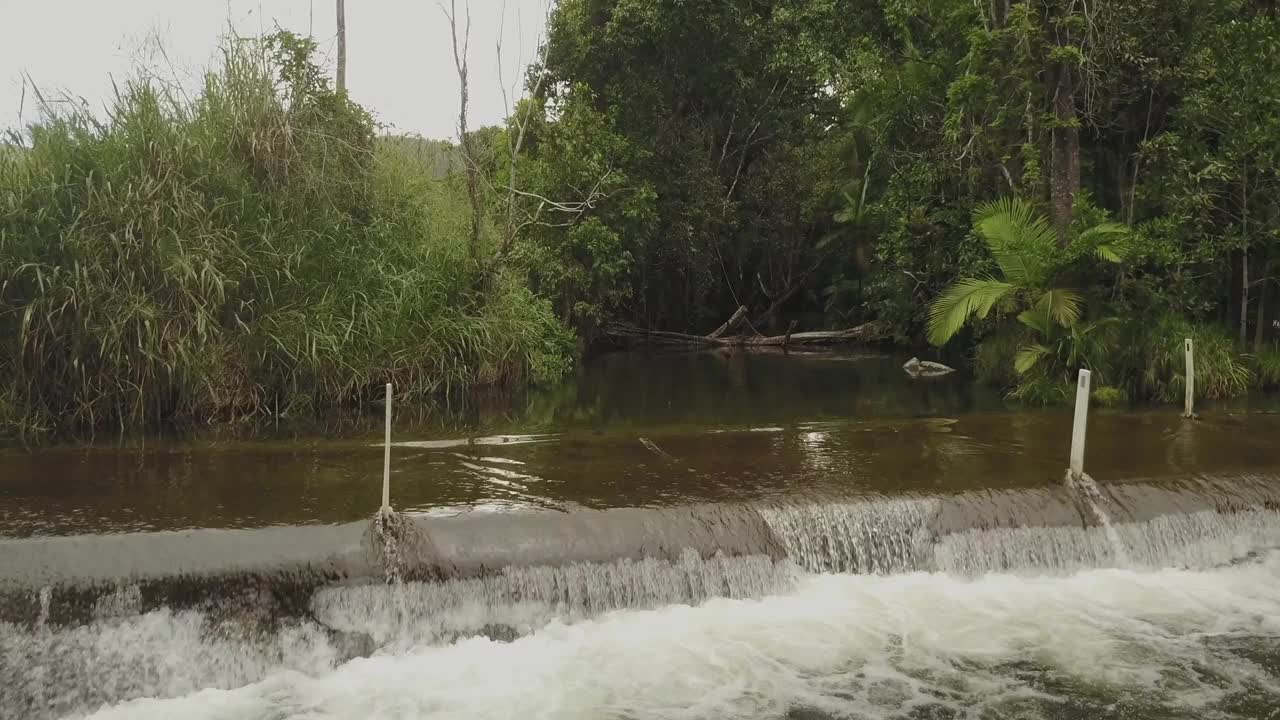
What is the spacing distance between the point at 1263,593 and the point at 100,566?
26.1 feet

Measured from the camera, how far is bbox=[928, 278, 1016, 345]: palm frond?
41.5 feet

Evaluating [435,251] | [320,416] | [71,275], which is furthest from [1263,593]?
[71,275]

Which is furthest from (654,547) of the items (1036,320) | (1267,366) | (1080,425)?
(1267,366)

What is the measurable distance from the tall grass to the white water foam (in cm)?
505

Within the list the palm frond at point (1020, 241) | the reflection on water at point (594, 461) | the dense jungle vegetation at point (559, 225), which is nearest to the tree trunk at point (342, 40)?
the dense jungle vegetation at point (559, 225)

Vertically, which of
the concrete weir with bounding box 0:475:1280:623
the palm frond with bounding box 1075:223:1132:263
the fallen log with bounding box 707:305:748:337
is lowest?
the concrete weir with bounding box 0:475:1280:623

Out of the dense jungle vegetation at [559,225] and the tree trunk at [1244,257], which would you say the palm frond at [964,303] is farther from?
the tree trunk at [1244,257]

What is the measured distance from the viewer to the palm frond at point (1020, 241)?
493 inches

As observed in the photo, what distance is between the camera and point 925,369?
18.1m

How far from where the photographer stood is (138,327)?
9344mm

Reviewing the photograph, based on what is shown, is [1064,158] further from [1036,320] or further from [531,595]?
[531,595]

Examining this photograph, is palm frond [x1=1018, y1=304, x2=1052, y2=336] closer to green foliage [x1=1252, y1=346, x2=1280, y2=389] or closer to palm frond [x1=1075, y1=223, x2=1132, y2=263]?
palm frond [x1=1075, y1=223, x2=1132, y2=263]

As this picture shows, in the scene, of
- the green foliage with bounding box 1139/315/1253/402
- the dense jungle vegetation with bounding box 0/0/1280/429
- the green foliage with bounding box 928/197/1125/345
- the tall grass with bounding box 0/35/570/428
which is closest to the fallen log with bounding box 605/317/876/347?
the dense jungle vegetation with bounding box 0/0/1280/429

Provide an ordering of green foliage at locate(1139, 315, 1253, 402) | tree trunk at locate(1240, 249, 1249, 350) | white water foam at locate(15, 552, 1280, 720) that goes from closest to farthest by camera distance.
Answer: white water foam at locate(15, 552, 1280, 720) < green foliage at locate(1139, 315, 1253, 402) < tree trunk at locate(1240, 249, 1249, 350)
